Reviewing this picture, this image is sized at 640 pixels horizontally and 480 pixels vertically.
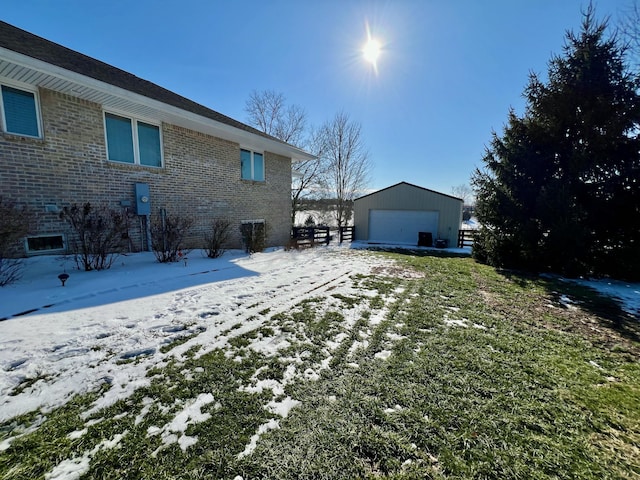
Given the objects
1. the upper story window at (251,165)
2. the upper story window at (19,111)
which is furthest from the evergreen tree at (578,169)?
the upper story window at (19,111)

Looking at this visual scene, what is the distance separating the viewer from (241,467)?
1598mm

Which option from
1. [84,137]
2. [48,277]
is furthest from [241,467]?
[84,137]

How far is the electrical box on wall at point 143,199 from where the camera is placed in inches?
299

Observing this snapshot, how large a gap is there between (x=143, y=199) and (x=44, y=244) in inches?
94.5

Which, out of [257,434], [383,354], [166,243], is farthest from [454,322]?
[166,243]

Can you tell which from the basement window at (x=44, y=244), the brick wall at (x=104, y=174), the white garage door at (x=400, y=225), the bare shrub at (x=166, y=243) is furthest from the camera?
the white garage door at (x=400, y=225)

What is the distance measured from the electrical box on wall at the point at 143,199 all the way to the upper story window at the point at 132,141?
73cm

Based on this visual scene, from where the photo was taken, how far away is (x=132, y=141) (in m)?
7.60

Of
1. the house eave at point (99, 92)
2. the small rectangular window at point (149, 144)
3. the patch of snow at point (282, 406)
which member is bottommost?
the patch of snow at point (282, 406)

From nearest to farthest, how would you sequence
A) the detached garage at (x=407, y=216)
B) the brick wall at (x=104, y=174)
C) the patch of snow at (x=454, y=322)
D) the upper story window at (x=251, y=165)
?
the patch of snow at (x=454, y=322) → the brick wall at (x=104, y=174) → the upper story window at (x=251, y=165) → the detached garage at (x=407, y=216)

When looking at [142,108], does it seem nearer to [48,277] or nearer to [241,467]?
[48,277]

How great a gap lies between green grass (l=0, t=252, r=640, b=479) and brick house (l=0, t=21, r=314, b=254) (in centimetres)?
635

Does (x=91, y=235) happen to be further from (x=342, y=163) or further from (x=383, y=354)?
(x=342, y=163)

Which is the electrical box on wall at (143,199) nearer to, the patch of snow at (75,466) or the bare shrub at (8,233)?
the bare shrub at (8,233)
